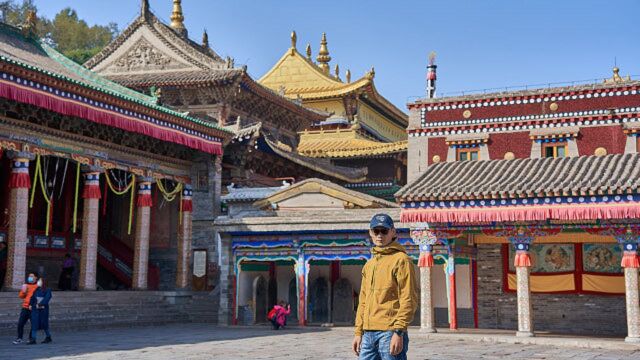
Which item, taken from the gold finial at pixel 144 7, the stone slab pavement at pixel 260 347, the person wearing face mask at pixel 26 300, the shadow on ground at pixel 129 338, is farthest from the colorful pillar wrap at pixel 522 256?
the gold finial at pixel 144 7

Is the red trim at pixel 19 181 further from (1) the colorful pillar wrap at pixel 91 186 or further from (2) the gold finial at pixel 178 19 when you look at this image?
(2) the gold finial at pixel 178 19

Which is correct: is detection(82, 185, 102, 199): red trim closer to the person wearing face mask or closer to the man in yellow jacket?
the person wearing face mask

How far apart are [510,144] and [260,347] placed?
1180 cm

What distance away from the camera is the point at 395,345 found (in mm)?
6434

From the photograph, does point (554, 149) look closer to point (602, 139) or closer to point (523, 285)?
point (602, 139)

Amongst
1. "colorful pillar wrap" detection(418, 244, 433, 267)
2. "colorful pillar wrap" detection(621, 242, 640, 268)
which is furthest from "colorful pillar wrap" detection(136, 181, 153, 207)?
"colorful pillar wrap" detection(621, 242, 640, 268)

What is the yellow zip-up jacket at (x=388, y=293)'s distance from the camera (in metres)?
6.55

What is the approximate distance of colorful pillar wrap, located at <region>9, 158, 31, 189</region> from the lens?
20047mm

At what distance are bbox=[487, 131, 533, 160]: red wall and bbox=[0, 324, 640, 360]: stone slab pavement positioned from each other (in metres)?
7.07

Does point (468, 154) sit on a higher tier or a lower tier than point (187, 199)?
higher

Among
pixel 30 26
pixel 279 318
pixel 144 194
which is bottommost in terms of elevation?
pixel 279 318

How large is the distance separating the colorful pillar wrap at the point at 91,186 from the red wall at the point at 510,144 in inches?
446

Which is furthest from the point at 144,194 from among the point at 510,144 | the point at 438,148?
the point at 510,144

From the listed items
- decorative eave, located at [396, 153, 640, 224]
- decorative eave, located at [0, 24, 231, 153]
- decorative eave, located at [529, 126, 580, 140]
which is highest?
decorative eave, located at [0, 24, 231, 153]
